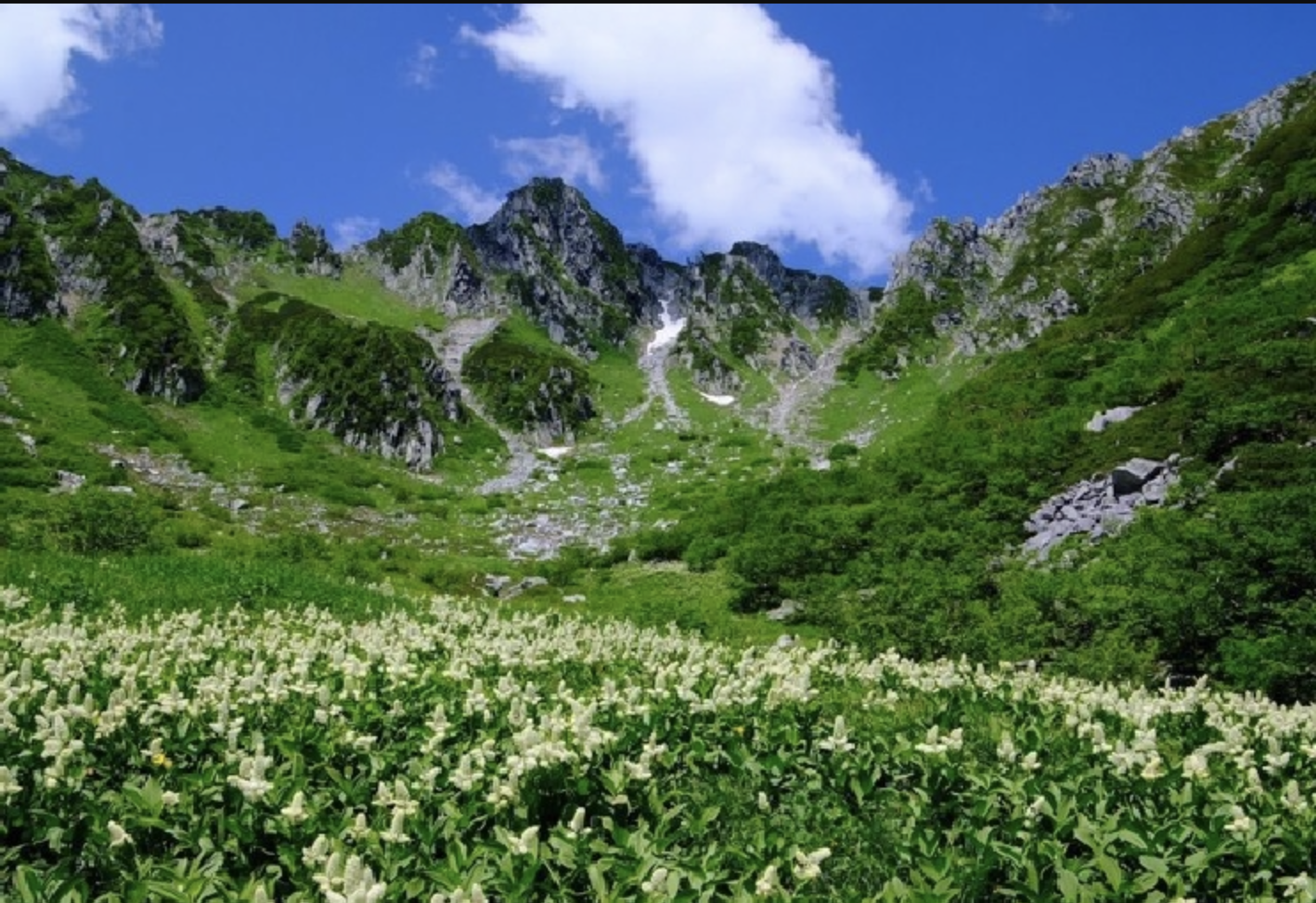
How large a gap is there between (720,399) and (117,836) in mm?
129242

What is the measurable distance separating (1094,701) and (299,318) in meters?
106

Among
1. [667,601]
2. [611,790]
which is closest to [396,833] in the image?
[611,790]

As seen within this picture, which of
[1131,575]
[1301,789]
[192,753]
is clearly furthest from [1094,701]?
[1131,575]

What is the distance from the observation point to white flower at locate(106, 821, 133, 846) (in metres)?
4.82

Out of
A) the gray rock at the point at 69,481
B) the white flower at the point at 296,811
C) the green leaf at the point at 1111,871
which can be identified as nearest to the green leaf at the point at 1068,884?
the green leaf at the point at 1111,871

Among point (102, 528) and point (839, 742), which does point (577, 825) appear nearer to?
point (839, 742)

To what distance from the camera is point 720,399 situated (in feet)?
437

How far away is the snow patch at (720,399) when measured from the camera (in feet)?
428

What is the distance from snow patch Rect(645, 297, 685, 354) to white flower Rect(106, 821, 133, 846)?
521ft

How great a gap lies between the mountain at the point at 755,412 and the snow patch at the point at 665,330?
1.12 metres

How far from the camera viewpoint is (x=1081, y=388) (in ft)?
116

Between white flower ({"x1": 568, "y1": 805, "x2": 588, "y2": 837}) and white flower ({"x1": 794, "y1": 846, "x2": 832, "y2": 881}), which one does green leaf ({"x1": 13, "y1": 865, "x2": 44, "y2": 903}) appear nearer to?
white flower ({"x1": 568, "y1": 805, "x2": 588, "y2": 837})

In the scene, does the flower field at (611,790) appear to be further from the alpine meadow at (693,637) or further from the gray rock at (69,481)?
the gray rock at (69,481)

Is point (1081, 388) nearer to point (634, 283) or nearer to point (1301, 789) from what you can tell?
point (1301, 789)
